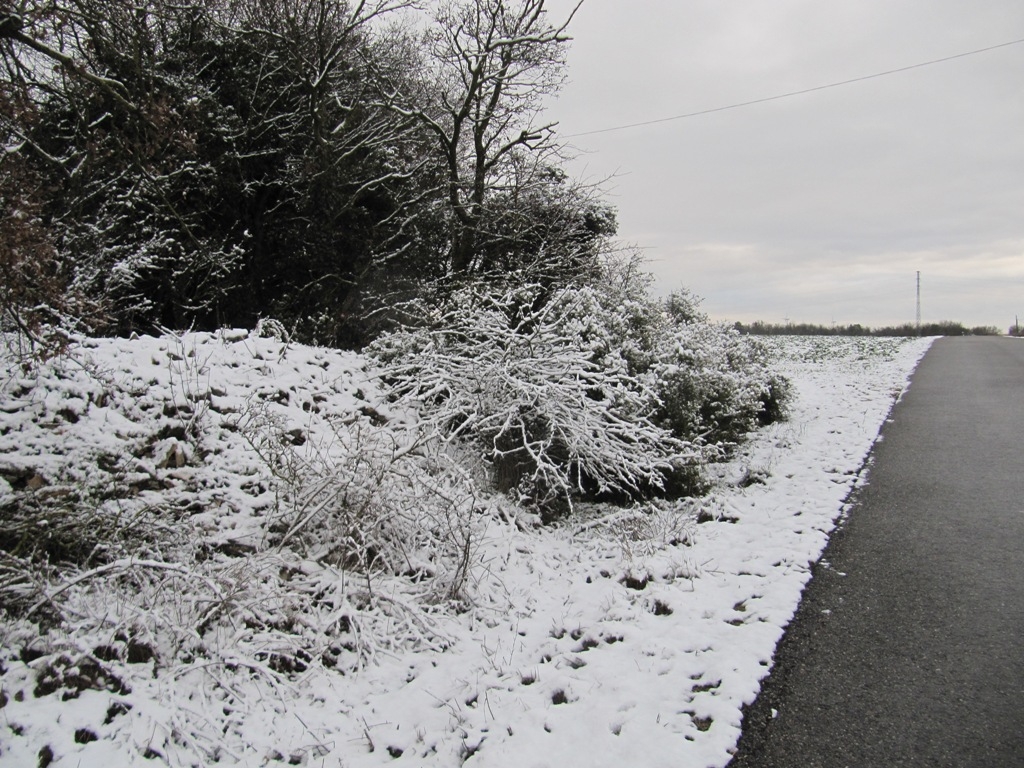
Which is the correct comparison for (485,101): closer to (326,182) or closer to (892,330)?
(326,182)

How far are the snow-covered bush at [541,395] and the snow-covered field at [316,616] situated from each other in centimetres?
59

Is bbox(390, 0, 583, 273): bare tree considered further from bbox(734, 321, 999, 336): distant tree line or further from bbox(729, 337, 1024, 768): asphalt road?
bbox(734, 321, 999, 336): distant tree line

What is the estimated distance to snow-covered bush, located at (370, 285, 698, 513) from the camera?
655 cm

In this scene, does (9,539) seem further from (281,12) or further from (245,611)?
(281,12)

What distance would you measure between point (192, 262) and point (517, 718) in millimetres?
8706

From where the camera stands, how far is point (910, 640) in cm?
372

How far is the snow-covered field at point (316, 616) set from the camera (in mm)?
3129

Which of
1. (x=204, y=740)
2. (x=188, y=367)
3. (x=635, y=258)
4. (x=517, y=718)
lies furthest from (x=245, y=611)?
(x=635, y=258)

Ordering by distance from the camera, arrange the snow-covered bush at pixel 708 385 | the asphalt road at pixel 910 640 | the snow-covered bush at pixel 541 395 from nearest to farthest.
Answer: the asphalt road at pixel 910 640, the snow-covered bush at pixel 541 395, the snow-covered bush at pixel 708 385

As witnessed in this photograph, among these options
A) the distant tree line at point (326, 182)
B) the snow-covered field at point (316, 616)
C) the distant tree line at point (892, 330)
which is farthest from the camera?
the distant tree line at point (892, 330)

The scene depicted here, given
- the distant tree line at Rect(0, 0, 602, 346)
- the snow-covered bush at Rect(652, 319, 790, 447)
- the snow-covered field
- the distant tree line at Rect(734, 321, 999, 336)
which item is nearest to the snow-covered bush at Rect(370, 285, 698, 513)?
the snow-covered bush at Rect(652, 319, 790, 447)

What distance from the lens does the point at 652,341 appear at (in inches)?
332

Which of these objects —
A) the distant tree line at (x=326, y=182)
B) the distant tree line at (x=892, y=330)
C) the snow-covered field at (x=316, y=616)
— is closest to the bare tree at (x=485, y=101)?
the distant tree line at (x=326, y=182)

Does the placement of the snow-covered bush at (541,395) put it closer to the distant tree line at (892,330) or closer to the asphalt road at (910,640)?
the asphalt road at (910,640)
